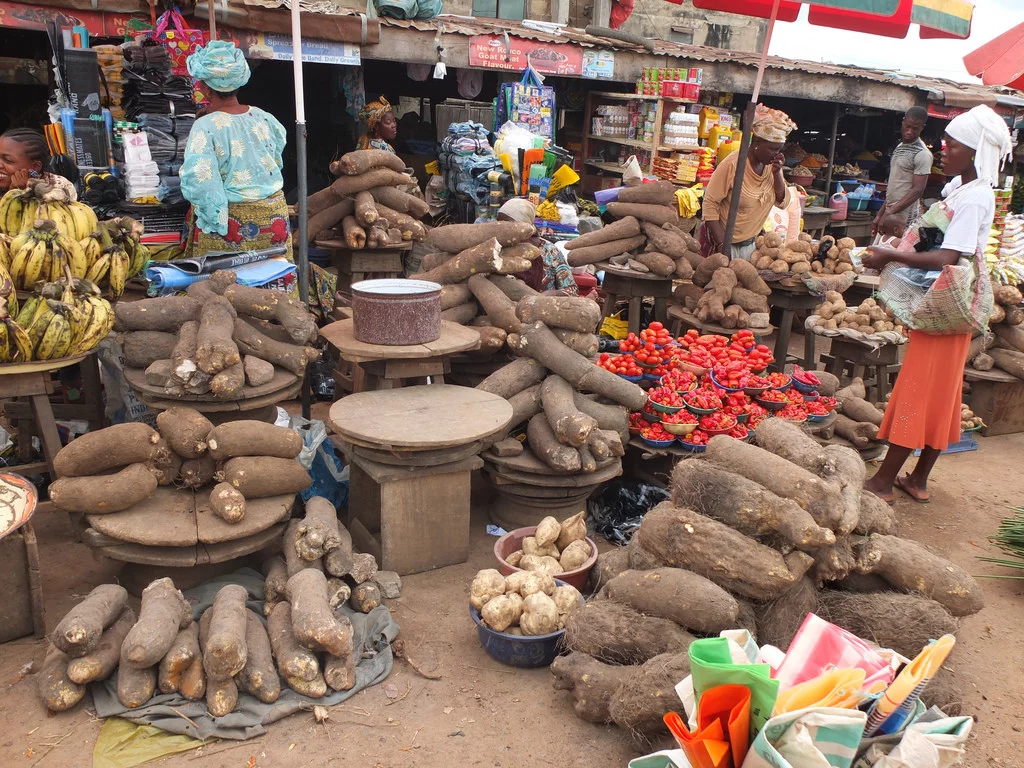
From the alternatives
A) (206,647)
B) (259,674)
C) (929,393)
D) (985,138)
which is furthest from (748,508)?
(985,138)

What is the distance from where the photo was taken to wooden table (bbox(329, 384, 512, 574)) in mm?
3911

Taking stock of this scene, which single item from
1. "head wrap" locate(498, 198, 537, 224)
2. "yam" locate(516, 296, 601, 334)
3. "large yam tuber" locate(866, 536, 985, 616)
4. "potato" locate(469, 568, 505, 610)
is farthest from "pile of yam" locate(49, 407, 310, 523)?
"head wrap" locate(498, 198, 537, 224)

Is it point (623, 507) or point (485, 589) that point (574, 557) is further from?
point (623, 507)

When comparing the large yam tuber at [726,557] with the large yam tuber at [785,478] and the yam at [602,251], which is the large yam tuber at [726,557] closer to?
the large yam tuber at [785,478]

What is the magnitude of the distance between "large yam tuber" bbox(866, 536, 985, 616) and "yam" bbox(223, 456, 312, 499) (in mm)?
2583

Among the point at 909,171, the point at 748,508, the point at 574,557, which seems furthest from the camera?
the point at 909,171

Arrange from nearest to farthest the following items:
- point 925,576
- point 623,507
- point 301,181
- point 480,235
Answer: point 925,576
point 623,507
point 301,181
point 480,235

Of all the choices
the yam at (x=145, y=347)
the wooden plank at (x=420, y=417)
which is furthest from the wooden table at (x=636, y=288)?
the yam at (x=145, y=347)

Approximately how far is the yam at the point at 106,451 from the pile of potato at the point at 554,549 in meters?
1.76

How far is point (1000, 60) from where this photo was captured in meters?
7.72

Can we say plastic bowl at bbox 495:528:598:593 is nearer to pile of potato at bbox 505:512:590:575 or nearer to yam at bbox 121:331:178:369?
pile of potato at bbox 505:512:590:575

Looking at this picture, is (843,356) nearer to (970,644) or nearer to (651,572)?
(970,644)

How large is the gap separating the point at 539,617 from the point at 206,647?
4.35 ft

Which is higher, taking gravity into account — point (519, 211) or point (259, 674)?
point (519, 211)
